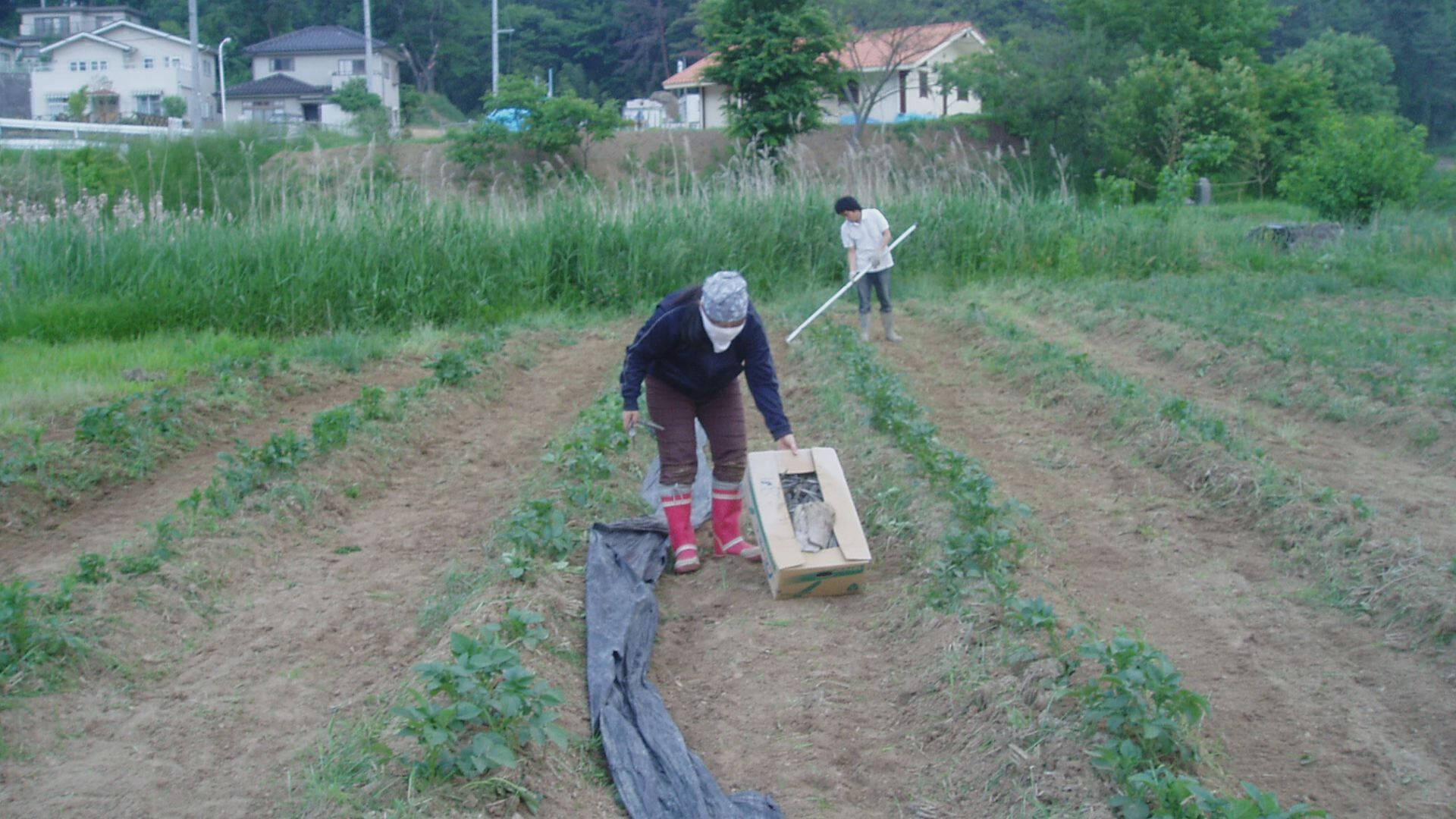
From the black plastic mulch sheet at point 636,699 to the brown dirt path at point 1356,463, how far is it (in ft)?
11.9

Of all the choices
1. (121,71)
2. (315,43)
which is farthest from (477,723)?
(315,43)

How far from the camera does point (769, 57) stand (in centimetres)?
2941

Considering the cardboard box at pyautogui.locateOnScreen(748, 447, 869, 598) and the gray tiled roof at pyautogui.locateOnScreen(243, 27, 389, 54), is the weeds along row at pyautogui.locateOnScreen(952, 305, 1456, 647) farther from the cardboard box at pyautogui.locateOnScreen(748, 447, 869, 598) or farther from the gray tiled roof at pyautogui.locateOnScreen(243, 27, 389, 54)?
the gray tiled roof at pyautogui.locateOnScreen(243, 27, 389, 54)

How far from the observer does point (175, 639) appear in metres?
5.18

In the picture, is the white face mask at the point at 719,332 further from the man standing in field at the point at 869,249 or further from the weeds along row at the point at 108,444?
the man standing in field at the point at 869,249

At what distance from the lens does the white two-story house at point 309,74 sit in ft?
163

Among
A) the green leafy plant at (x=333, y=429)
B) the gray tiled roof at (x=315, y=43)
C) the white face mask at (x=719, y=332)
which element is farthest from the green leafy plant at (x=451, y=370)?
the gray tiled roof at (x=315, y=43)

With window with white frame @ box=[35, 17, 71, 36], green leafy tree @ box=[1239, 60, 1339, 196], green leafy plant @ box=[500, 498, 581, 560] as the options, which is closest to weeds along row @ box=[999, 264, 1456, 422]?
green leafy plant @ box=[500, 498, 581, 560]

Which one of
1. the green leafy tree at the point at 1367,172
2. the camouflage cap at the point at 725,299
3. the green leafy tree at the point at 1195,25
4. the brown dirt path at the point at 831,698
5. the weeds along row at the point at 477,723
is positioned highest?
the green leafy tree at the point at 1195,25

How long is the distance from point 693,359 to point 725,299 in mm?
497

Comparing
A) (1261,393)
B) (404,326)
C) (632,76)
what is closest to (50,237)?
(404,326)

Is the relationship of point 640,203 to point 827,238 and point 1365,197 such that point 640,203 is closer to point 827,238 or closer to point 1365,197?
point 827,238

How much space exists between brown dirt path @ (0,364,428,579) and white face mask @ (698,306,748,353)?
326 cm

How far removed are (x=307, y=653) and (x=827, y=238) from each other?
470 inches
